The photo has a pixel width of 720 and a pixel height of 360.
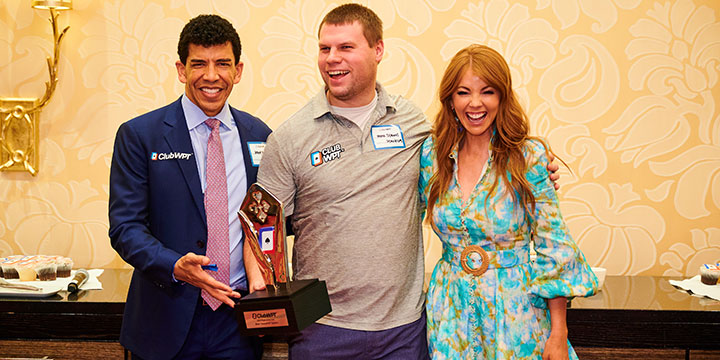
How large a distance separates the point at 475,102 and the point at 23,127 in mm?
2247

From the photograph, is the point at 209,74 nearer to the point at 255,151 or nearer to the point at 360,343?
the point at 255,151

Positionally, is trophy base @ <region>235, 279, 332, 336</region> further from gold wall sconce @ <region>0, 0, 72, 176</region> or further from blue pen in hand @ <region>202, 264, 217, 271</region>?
gold wall sconce @ <region>0, 0, 72, 176</region>

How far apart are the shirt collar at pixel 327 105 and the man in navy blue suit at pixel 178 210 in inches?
11.6

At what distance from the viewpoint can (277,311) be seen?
5.84 ft

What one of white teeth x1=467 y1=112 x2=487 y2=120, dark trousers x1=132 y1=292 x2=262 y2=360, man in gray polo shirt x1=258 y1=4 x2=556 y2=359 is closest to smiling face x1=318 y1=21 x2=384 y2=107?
man in gray polo shirt x1=258 y1=4 x2=556 y2=359

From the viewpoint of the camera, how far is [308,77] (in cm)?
306

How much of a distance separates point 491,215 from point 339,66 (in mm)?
687

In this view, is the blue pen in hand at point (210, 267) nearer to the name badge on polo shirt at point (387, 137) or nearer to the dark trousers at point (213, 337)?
the dark trousers at point (213, 337)

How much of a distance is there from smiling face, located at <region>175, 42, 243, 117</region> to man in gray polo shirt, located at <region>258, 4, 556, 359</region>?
223 mm

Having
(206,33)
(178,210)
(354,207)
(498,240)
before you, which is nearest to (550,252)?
(498,240)

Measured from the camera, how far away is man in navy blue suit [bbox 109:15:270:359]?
200 centimetres

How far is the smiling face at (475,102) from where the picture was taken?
196cm

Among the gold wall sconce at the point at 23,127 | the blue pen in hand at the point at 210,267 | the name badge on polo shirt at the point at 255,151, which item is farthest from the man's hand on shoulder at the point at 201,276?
the gold wall sconce at the point at 23,127

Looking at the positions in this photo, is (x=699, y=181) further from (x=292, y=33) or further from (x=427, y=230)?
(x=292, y=33)
